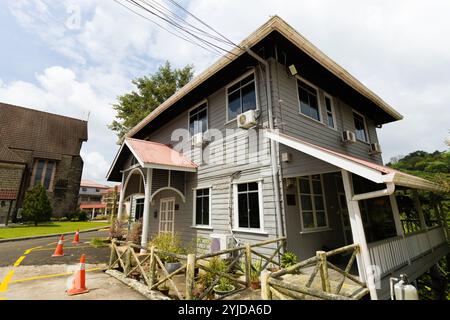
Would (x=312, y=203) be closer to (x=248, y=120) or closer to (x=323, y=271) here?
(x=323, y=271)

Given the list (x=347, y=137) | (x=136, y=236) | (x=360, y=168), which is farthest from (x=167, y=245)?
(x=347, y=137)

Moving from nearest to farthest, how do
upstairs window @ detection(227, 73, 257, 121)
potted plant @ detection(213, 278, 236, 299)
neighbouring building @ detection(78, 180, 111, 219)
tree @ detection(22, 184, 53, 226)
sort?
potted plant @ detection(213, 278, 236, 299) < upstairs window @ detection(227, 73, 257, 121) < tree @ detection(22, 184, 53, 226) < neighbouring building @ detection(78, 180, 111, 219)

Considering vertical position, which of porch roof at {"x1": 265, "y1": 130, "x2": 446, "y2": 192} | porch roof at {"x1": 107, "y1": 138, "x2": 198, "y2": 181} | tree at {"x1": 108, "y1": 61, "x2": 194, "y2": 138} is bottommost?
porch roof at {"x1": 265, "y1": 130, "x2": 446, "y2": 192}

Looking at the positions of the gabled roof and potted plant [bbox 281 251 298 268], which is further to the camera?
the gabled roof

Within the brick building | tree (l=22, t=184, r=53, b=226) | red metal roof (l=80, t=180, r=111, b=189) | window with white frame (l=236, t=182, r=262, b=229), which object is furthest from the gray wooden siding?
red metal roof (l=80, t=180, r=111, b=189)

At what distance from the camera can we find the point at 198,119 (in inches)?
406

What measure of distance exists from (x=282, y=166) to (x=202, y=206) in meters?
4.07

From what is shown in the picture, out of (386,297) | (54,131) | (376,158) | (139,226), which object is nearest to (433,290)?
(376,158)

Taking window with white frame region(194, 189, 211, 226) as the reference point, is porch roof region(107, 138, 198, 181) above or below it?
above

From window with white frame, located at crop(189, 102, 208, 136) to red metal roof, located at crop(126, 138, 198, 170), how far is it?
1.42 metres

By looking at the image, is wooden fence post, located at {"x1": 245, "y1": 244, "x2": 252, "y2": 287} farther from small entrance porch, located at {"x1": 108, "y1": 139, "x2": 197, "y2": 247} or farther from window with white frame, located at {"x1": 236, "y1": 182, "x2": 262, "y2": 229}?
small entrance porch, located at {"x1": 108, "y1": 139, "x2": 197, "y2": 247}

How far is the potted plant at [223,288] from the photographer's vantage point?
4.84 m

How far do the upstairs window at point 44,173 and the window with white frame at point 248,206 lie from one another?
103ft

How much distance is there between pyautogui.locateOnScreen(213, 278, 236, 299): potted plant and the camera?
15.9 feet
